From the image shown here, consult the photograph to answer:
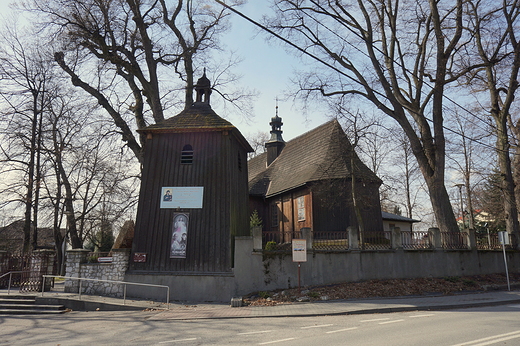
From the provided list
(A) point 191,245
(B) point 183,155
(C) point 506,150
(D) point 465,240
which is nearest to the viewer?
(A) point 191,245

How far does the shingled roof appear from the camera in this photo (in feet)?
66.5

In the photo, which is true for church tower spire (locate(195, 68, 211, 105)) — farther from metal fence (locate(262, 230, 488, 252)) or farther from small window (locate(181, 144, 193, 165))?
metal fence (locate(262, 230, 488, 252))

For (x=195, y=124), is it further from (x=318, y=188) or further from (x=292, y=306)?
(x=292, y=306)

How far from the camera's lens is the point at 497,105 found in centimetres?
2178

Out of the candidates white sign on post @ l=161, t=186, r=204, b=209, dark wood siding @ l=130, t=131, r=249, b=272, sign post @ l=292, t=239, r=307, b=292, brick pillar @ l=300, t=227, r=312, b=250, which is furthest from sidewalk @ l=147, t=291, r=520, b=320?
white sign on post @ l=161, t=186, r=204, b=209

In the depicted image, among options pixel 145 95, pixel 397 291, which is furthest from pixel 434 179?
pixel 145 95

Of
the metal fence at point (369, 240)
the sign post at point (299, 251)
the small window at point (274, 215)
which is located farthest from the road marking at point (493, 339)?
the small window at point (274, 215)

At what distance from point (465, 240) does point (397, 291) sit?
6.21 metres

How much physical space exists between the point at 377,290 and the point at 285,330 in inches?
257

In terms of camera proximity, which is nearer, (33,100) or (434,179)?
(434,179)

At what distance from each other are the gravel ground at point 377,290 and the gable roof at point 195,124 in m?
7.17

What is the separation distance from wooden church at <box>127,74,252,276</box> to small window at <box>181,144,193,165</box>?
0.04 metres

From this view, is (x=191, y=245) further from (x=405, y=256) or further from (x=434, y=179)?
(x=434, y=179)

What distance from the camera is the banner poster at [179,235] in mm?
14883
